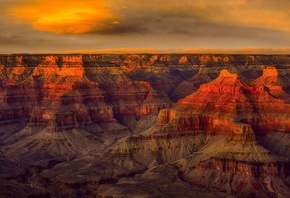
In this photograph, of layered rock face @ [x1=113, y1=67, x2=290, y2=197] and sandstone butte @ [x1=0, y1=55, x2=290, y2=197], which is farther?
layered rock face @ [x1=113, y1=67, x2=290, y2=197]

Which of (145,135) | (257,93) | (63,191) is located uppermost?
(257,93)

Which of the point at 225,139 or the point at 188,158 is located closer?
the point at 225,139

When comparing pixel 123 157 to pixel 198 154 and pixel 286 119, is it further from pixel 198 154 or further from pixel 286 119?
pixel 286 119

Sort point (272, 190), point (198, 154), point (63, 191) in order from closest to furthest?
point (272, 190)
point (63, 191)
point (198, 154)

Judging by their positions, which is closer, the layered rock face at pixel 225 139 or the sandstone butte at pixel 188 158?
the sandstone butte at pixel 188 158

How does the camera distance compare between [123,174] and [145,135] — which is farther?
[145,135]

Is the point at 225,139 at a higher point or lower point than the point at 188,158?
higher

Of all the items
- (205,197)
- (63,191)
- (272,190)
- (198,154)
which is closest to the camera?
(205,197)

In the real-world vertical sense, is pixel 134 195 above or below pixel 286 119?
below

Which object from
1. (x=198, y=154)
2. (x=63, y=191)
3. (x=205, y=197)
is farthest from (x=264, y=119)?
(x=63, y=191)

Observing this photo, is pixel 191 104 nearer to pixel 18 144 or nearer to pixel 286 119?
pixel 286 119
